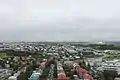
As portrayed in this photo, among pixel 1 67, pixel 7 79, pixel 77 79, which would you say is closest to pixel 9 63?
pixel 1 67

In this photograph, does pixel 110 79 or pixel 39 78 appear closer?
pixel 110 79

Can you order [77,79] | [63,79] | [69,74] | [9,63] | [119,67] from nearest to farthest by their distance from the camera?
1. [63,79]
2. [77,79]
3. [69,74]
4. [119,67]
5. [9,63]

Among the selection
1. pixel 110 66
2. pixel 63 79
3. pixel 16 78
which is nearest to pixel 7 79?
pixel 16 78

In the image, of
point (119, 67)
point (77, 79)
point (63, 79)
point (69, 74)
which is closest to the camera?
point (63, 79)

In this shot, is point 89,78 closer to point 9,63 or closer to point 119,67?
point 119,67

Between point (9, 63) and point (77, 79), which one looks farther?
point (9, 63)

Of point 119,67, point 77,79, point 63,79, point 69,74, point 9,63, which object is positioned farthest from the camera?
point 9,63

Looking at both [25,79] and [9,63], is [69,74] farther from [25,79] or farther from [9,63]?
[9,63]
